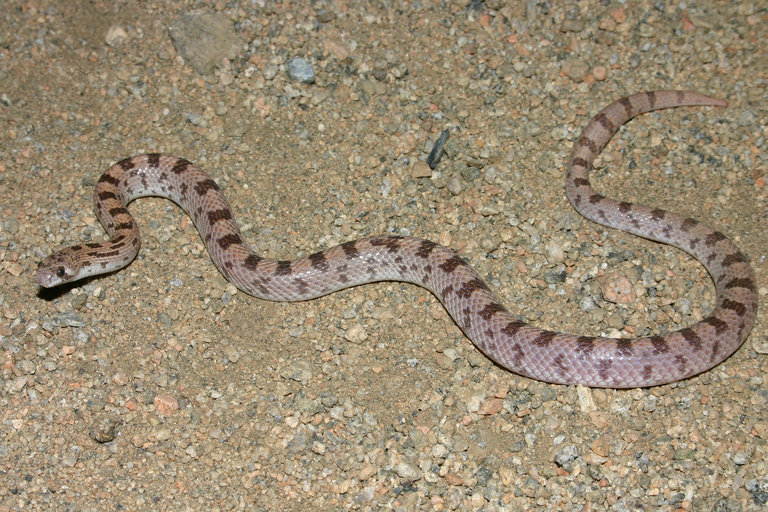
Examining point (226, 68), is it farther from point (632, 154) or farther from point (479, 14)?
point (632, 154)

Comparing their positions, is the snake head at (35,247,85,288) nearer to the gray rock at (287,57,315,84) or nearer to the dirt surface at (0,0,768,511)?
the dirt surface at (0,0,768,511)

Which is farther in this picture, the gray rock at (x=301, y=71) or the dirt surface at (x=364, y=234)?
the gray rock at (x=301, y=71)

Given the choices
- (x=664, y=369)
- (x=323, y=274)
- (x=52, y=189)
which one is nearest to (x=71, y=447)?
(x=323, y=274)

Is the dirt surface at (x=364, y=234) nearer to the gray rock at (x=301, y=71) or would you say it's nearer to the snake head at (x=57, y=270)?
the gray rock at (x=301, y=71)

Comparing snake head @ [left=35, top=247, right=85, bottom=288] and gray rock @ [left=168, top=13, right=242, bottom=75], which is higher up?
gray rock @ [left=168, top=13, right=242, bottom=75]

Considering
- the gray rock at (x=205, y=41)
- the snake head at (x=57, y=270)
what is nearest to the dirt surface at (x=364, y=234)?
the gray rock at (x=205, y=41)

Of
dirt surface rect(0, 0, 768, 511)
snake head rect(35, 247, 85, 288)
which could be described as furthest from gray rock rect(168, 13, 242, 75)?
snake head rect(35, 247, 85, 288)

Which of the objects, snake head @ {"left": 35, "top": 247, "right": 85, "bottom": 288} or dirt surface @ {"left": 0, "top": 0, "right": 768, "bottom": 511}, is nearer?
dirt surface @ {"left": 0, "top": 0, "right": 768, "bottom": 511}
